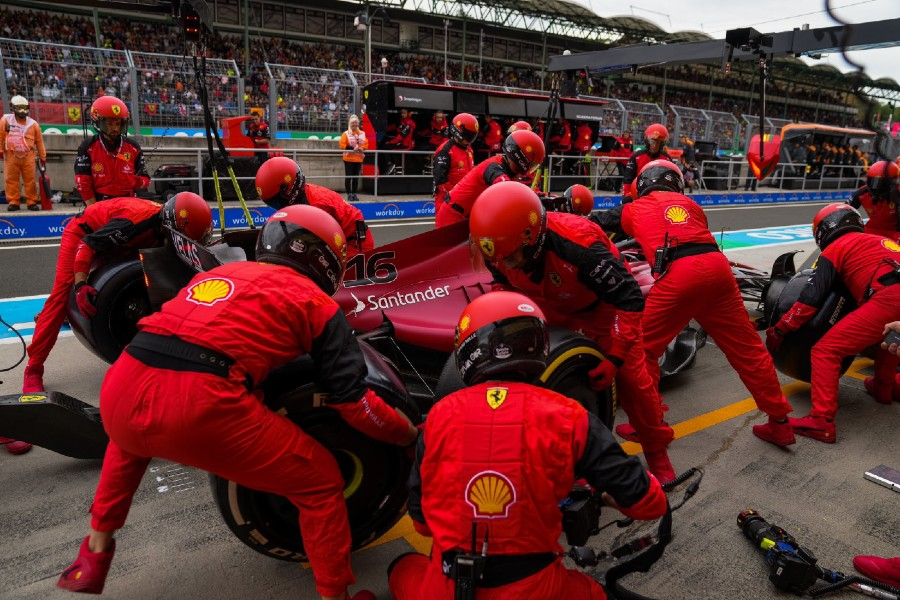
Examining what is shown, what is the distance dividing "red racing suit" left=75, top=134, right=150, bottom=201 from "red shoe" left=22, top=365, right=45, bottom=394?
264 centimetres

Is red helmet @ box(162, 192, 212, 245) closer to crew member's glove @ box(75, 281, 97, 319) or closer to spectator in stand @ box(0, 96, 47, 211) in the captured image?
crew member's glove @ box(75, 281, 97, 319)

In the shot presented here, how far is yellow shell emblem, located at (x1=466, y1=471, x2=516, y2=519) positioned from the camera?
1839mm

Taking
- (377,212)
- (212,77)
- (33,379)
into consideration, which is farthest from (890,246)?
(212,77)

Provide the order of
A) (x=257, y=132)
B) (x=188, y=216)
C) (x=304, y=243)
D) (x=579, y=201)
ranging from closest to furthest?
(x=304, y=243)
(x=188, y=216)
(x=579, y=201)
(x=257, y=132)

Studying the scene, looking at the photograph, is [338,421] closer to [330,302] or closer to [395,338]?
[330,302]

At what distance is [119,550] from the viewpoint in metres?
2.84

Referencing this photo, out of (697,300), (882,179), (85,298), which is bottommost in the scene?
(85,298)

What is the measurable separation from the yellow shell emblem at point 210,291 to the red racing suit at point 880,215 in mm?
6792

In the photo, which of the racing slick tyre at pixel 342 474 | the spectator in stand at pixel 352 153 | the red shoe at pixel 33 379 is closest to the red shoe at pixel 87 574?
the racing slick tyre at pixel 342 474

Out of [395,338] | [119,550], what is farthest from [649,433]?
[119,550]

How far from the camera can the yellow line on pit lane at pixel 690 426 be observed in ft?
9.98

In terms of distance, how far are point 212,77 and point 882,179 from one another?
15.3 metres

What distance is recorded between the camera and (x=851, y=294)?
14.6 feet

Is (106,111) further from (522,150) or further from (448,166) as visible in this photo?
(522,150)
